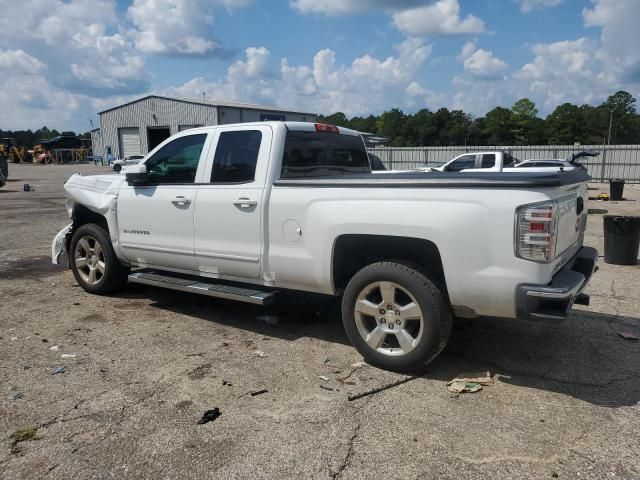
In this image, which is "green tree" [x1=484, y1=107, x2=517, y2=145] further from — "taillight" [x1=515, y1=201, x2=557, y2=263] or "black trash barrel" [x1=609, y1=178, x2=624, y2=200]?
"taillight" [x1=515, y1=201, x2=557, y2=263]

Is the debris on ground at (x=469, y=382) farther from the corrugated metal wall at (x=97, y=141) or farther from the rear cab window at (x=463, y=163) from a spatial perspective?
the corrugated metal wall at (x=97, y=141)

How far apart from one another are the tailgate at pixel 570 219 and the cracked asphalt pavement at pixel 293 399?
994mm

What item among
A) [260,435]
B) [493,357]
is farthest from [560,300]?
[260,435]

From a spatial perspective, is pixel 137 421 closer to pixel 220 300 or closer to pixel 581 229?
pixel 220 300

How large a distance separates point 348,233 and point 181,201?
6.40 feet

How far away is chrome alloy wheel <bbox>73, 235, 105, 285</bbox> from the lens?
248 inches

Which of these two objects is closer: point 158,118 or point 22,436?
point 22,436

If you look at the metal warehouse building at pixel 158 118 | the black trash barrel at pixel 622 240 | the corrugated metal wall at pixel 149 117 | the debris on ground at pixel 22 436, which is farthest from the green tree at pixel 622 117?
the debris on ground at pixel 22 436

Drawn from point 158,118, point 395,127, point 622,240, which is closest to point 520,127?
point 395,127

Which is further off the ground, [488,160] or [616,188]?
[488,160]

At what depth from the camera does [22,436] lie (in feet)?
10.9

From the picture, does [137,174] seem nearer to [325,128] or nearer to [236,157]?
[236,157]

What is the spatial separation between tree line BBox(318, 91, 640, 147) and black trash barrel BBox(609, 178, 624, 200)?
7569 cm

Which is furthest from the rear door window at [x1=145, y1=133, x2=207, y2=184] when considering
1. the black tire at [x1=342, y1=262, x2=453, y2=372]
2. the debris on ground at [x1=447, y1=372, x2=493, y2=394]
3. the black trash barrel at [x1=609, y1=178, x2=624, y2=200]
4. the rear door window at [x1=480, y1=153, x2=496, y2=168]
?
the black trash barrel at [x1=609, y1=178, x2=624, y2=200]
